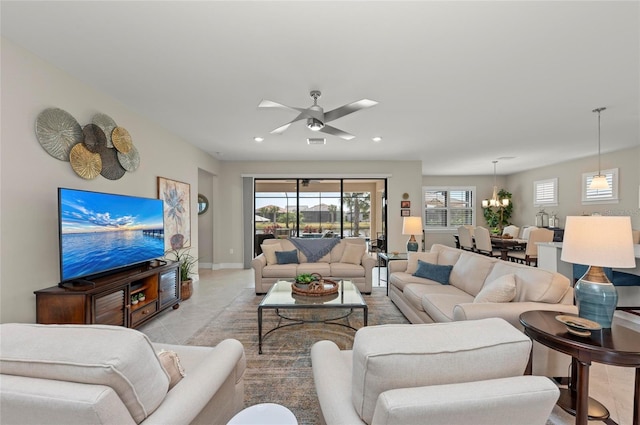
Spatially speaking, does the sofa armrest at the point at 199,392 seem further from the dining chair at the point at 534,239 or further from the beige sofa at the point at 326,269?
the dining chair at the point at 534,239

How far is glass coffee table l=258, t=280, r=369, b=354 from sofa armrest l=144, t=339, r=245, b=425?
47.6 inches

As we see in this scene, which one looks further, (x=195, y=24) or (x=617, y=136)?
(x=617, y=136)

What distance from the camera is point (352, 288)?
3.47 metres

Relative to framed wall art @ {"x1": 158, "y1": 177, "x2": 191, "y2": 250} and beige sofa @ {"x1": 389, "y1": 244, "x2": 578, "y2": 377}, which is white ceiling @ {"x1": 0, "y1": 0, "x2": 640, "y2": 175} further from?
A: beige sofa @ {"x1": 389, "y1": 244, "x2": 578, "y2": 377}

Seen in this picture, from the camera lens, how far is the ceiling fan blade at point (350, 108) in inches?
97.8

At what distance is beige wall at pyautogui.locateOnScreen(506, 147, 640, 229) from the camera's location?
18.0 ft

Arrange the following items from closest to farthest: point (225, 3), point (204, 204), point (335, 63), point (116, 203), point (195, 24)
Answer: point (225, 3), point (195, 24), point (335, 63), point (116, 203), point (204, 204)

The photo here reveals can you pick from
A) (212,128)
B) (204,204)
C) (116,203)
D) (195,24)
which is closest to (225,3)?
(195,24)

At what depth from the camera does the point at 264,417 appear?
109 cm

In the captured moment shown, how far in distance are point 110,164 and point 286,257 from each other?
2686mm

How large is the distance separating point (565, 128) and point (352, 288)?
4.02 meters

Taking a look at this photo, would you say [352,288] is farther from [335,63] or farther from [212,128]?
[212,128]

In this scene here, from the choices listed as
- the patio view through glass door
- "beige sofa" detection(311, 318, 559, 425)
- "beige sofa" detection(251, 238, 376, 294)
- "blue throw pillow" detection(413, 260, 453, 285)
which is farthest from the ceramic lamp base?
the patio view through glass door

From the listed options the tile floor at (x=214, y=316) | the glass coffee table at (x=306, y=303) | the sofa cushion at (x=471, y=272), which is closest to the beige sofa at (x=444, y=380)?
the tile floor at (x=214, y=316)
